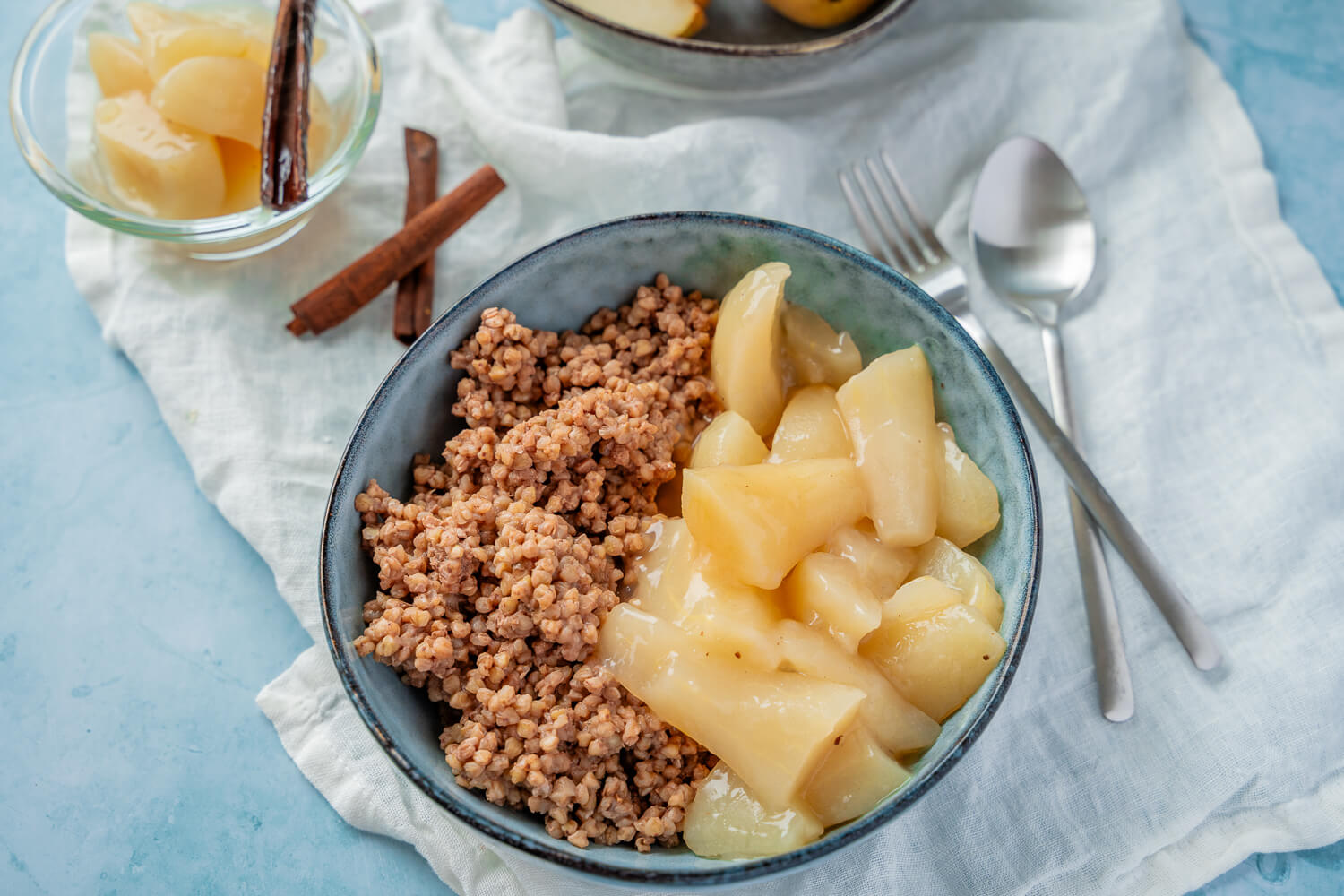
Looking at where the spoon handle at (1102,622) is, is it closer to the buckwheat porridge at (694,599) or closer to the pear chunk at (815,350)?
the buckwheat porridge at (694,599)

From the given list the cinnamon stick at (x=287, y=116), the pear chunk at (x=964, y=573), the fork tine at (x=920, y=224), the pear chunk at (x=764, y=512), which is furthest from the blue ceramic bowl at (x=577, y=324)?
the cinnamon stick at (x=287, y=116)

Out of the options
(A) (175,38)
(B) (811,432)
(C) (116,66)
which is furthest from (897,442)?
(C) (116,66)

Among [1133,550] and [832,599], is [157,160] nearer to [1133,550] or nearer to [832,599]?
[832,599]

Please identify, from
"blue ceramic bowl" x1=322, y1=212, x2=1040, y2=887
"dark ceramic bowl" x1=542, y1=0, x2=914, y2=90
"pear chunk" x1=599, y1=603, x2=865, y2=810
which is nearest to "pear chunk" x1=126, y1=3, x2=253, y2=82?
"dark ceramic bowl" x1=542, y1=0, x2=914, y2=90

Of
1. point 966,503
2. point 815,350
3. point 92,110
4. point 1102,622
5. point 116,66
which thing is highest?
point 116,66

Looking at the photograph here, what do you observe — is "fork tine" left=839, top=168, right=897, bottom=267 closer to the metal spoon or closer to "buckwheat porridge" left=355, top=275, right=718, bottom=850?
the metal spoon

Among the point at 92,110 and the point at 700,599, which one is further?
the point at 92,110
